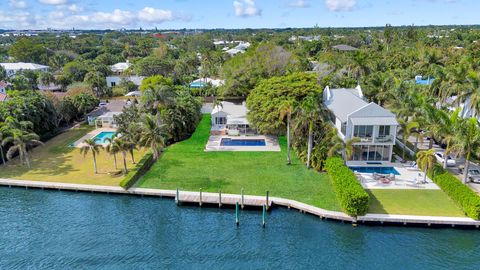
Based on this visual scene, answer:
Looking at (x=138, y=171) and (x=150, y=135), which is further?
(x=150, y=135)

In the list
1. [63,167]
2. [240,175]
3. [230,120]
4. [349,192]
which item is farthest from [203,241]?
[230,120]

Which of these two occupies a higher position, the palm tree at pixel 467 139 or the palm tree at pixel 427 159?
the palm tree at pixel 467 139

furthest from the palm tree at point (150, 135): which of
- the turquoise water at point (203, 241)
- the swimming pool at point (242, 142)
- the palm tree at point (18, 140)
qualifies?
the palm tree at point (18, 140)

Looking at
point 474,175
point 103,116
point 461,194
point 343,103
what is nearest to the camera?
point 461,194

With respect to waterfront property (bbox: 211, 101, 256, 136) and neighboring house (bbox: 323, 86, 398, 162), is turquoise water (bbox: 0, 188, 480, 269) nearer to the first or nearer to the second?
neighboring house (bbox: 323, 86, 398, 162)

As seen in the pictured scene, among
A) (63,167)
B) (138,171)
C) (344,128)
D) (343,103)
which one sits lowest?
(63,167)

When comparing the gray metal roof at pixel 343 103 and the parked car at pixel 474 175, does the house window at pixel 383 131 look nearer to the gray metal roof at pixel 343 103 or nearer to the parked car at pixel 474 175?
the gray metal roof at pixel 343 103

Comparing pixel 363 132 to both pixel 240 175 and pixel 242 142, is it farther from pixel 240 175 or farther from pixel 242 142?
pixel 242 142
